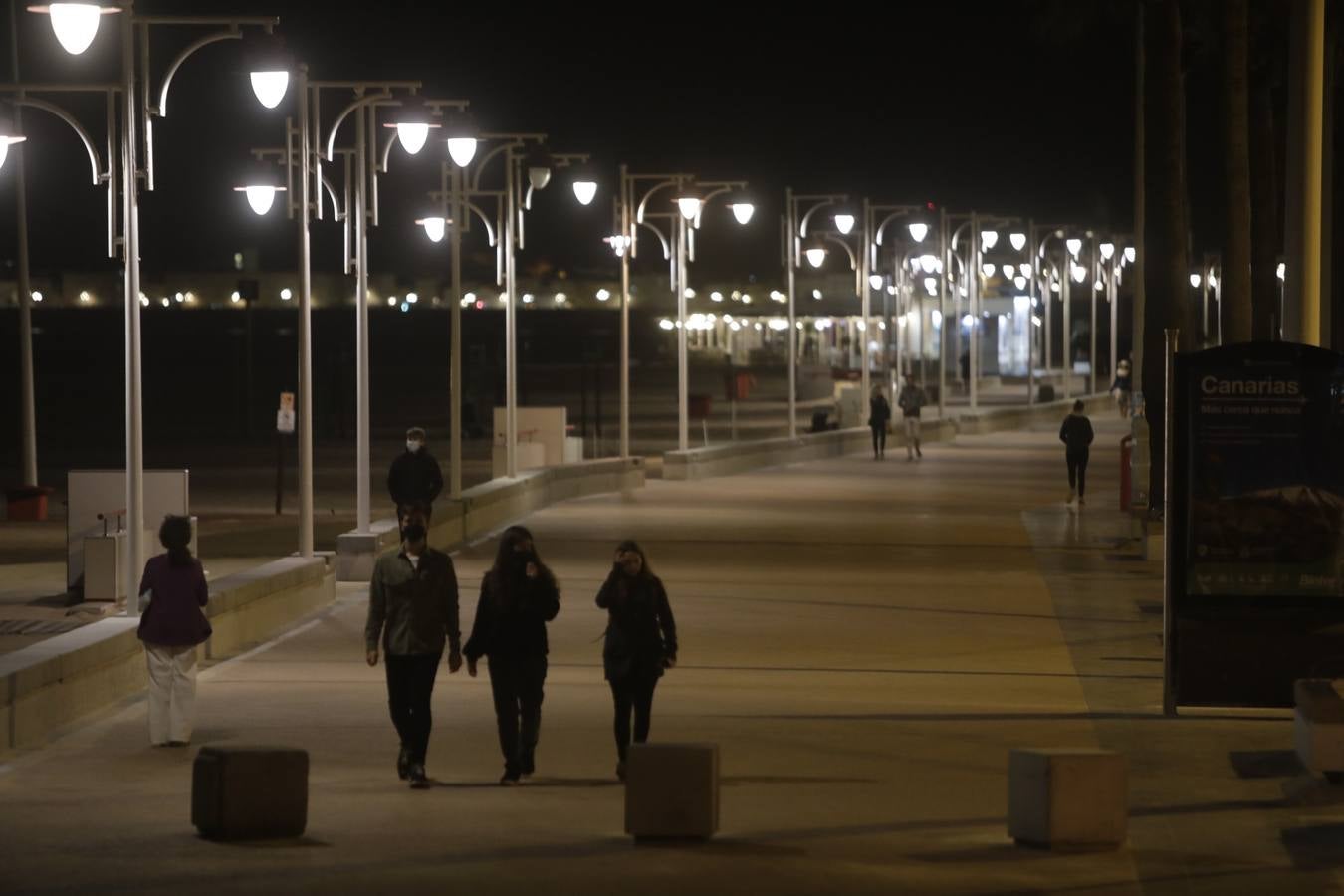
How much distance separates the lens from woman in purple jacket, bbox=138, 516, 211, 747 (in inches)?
545

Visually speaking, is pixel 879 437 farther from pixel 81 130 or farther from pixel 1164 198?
pixel 81 130

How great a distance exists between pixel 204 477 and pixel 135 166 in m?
30.1

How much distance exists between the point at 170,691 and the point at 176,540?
92cm

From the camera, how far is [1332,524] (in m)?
14.3

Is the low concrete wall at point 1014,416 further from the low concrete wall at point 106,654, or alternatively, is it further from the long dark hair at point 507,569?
the long dark hair at point 507,569

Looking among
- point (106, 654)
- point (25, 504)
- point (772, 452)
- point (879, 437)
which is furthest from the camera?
point (879, 437)

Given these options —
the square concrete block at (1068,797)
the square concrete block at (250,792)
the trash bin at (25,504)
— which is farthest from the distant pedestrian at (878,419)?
the square concrete block at (250,792)

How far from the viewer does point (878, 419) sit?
54250mm

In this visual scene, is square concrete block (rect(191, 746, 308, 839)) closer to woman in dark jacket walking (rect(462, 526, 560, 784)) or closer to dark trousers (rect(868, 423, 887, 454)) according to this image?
woman in dark jacket walking (rect(462, 526, 560, 784))

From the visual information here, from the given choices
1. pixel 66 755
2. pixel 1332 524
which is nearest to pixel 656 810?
pixel 66 755

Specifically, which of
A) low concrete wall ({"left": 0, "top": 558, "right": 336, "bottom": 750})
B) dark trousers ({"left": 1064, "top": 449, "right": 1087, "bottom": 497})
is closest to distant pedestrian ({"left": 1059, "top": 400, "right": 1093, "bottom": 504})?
dark trousers ({"left": 1064, "top": 449, "right": 1087, "bottom": 497})

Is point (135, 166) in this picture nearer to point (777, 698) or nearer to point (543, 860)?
point (777, 698)

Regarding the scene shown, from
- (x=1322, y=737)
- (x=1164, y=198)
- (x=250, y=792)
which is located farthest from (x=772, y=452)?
(x=250, y=792)

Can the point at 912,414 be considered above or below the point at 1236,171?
below
